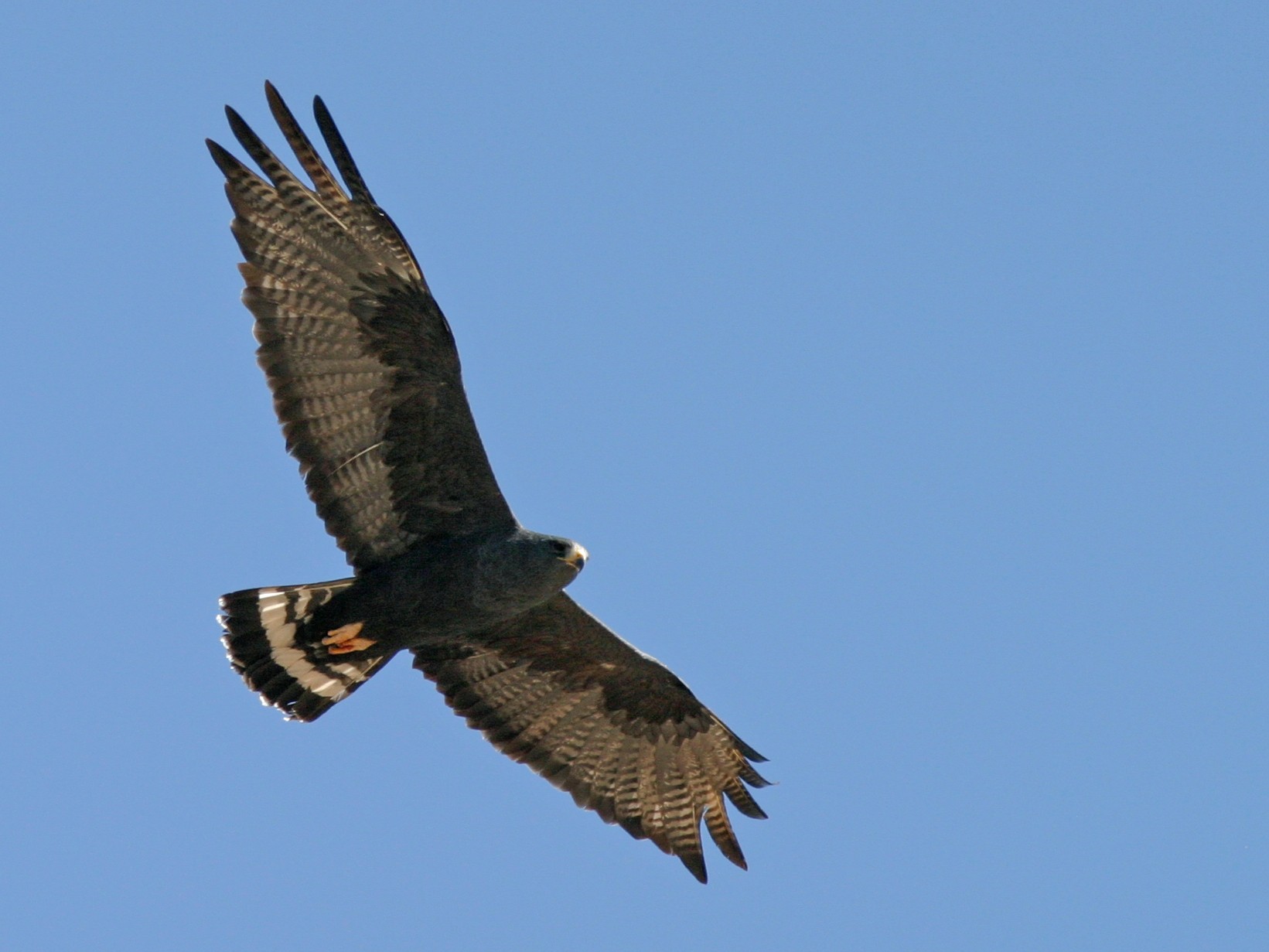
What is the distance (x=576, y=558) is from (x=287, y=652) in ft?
7.01

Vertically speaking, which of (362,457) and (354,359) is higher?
(354,359)

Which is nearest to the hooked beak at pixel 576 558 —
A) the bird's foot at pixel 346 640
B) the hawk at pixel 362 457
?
the hawk at pixel 362 457

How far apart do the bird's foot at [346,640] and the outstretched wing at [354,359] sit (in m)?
0.44

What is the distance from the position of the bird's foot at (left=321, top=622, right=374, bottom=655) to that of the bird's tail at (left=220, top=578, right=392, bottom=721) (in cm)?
7

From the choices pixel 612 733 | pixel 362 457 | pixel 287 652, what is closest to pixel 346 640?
pixel 287 652

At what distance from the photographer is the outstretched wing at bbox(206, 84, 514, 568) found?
11.3 meters

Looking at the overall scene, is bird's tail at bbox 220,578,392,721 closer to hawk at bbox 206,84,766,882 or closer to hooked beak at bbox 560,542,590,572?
hawk at bbox 206,84,766,882

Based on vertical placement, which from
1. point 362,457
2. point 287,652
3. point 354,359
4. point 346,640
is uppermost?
point 354,359

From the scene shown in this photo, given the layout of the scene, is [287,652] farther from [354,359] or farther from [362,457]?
[354,359]

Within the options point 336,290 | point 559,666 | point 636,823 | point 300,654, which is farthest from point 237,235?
point 636,823

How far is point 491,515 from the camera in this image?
11820 millimetres

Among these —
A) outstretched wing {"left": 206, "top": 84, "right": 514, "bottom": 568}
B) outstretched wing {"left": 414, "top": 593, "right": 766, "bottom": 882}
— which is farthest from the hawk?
outstretched wing {"left": 414, "top": 593, "right": 766, "bottom": 882}

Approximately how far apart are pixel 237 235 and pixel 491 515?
2.38m

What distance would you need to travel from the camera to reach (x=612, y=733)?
523 inches
